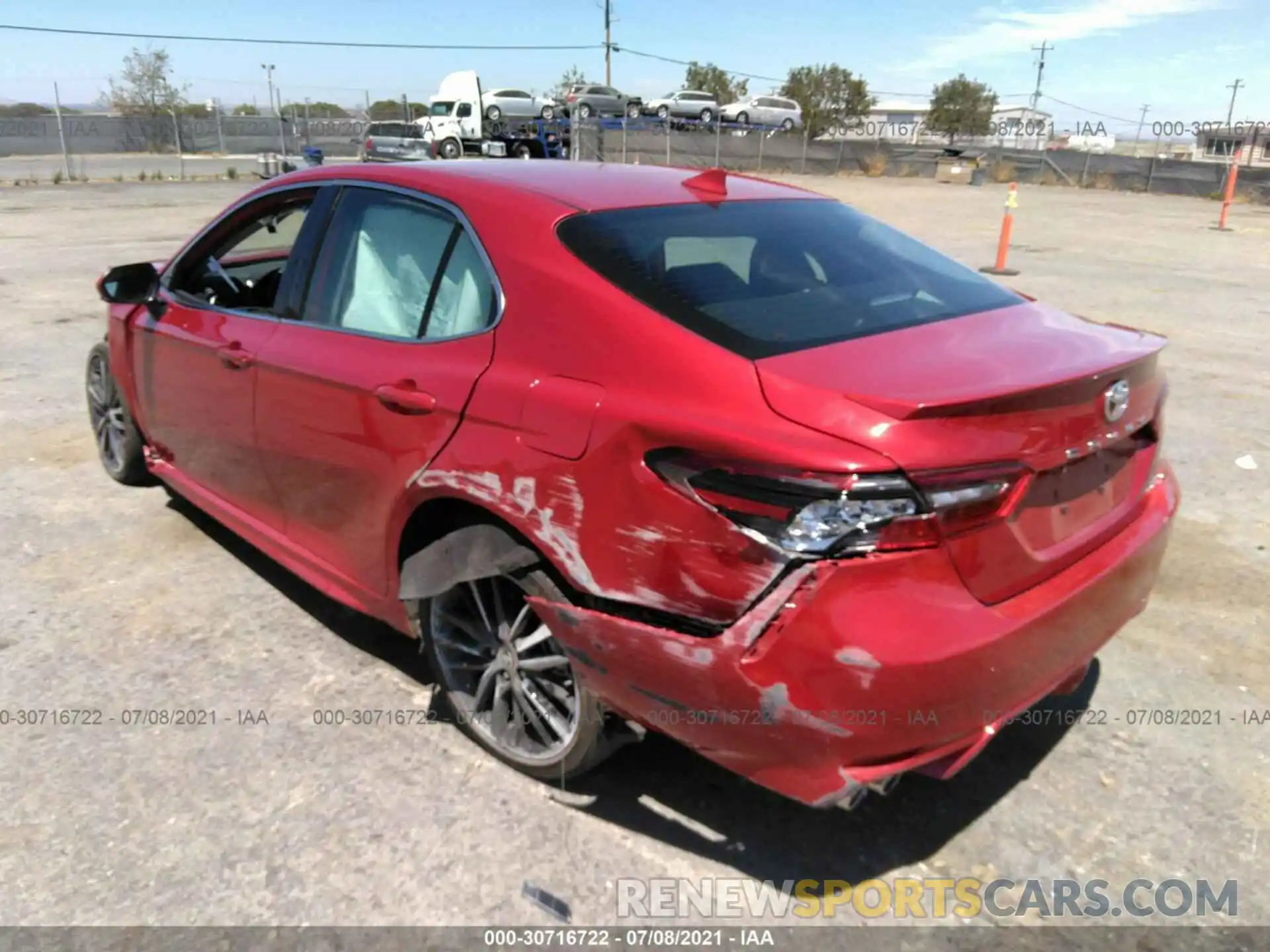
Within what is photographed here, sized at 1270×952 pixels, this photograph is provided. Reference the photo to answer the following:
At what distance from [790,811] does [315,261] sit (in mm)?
2323

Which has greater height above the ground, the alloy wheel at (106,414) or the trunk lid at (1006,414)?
the trunk lid at (1006,414)

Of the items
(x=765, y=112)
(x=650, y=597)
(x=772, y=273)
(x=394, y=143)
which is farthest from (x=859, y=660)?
(x=765, y=112)

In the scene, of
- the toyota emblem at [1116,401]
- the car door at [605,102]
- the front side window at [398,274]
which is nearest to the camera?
the toyota emblem at [1116,401]

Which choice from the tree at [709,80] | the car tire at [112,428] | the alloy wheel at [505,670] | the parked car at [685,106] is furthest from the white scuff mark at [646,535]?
the tree at [709,80]

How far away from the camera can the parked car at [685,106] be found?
1828 inches

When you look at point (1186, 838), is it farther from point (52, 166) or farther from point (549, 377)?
point (52, 166)

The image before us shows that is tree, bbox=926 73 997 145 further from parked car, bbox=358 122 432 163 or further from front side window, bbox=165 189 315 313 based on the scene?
front side window, bbox=165 189 315 313

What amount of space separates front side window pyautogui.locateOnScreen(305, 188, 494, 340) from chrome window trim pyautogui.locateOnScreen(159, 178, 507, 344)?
1cm

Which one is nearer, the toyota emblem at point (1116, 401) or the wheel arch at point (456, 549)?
the toyota emblem at point (1116, 401)

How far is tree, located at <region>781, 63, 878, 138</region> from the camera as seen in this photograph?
7206cm

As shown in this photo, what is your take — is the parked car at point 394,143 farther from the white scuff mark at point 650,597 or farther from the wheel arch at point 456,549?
the white scuff mark at point 650,597

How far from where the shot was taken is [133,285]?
4.05 metres

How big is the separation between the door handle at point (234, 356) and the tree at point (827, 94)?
243ft

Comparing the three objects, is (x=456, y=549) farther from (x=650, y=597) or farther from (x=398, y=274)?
(x=398, y=274)
